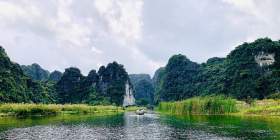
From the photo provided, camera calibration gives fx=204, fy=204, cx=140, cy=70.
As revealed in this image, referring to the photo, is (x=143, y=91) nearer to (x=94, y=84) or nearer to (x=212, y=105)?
(x=94, y=84)

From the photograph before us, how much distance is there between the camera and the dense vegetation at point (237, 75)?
6560 centimetres

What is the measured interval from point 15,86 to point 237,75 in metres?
76.1

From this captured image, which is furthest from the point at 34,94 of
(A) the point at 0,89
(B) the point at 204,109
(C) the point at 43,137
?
(C) the point at 43,137

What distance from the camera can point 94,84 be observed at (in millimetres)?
107688

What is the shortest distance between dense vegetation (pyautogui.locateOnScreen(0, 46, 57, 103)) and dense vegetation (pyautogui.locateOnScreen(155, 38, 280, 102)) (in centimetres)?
6891

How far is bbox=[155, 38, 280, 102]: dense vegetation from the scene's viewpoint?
65.6 meters

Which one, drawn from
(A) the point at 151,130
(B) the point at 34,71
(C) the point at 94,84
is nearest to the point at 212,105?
(A) the point at 151,130

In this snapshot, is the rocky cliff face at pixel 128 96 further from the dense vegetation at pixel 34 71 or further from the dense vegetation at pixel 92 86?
the dense vegetation at pixel 34 71

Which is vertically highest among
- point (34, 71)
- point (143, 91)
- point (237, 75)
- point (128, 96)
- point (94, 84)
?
point (34, 71)

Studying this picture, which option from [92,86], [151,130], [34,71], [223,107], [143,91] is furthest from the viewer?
[143,91]

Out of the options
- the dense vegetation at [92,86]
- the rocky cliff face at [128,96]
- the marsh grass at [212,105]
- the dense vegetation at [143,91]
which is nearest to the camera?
the marsh grass at [212,105]

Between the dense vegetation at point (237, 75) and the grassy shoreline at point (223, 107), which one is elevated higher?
the dense vegetation at point (237, 75)

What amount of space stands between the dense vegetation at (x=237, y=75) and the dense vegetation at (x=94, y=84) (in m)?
31.7

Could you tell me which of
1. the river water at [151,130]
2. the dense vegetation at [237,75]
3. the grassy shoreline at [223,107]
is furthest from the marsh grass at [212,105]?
the dense vegetation at [237,75]
